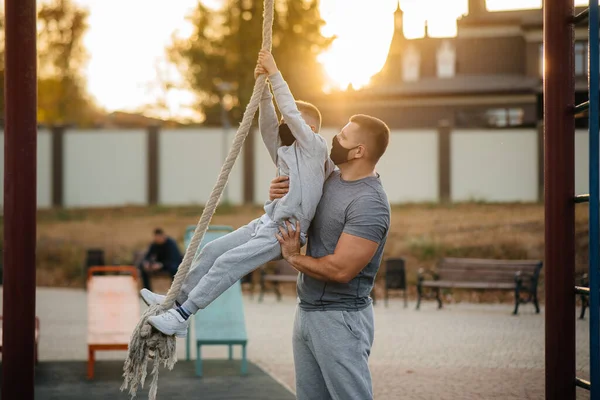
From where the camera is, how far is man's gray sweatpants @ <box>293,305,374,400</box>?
4.61 meters

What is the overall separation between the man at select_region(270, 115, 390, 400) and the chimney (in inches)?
1511

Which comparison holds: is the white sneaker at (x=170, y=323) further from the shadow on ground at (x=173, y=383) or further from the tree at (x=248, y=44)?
the tree at (x=248, y=44)

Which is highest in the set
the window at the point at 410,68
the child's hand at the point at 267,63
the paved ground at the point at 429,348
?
the window at the point at 410,68

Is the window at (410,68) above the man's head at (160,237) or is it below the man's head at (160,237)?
above

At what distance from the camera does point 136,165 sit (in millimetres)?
30156

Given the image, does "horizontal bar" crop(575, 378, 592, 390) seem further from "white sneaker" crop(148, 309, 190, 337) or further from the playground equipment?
"white sneaker" crop(148, 309, 190, 337)

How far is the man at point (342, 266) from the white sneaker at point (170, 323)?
623 millimetres

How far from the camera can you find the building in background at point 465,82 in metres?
40.0

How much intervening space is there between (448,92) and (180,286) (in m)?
37.7

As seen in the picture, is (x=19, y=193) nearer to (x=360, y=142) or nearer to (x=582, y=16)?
(x=360, y=142)

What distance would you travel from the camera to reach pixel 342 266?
14.7 feet

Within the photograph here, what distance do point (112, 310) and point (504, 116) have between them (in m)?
32.1

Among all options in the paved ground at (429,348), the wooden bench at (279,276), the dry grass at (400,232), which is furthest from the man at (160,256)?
the dry grass at (400,232)

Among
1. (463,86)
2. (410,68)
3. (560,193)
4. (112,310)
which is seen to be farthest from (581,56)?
(560,193)
